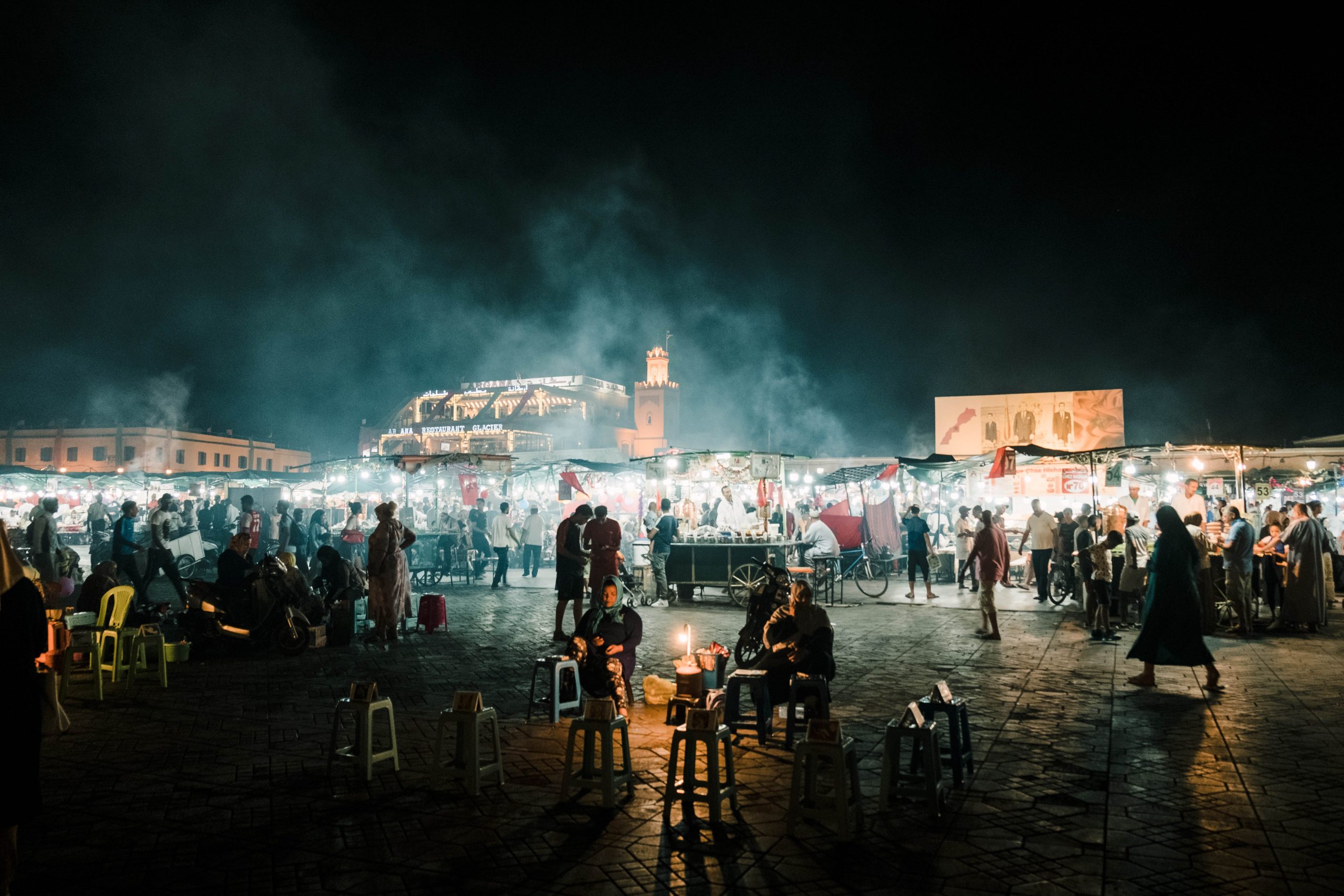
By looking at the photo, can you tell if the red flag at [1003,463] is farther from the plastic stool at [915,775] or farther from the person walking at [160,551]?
the person walking at [160,551]

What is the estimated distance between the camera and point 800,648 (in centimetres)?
565

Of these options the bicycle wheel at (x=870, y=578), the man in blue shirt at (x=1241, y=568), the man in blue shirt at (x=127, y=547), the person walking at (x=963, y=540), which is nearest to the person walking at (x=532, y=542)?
the bicycle wheel at (x=870, y=578)

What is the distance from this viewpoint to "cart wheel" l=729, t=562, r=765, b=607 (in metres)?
13.5

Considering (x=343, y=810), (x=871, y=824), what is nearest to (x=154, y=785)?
(x=343, y=810)

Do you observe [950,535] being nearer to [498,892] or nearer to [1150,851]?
[1150,851]

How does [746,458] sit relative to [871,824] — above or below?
above

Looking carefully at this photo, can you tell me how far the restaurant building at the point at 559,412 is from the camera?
203ft

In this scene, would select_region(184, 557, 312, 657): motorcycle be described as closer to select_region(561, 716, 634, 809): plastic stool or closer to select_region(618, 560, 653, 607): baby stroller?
select_region(618, 560, 653, 607): baby stroller

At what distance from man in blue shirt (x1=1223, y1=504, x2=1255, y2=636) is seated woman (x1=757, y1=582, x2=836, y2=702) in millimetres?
7612

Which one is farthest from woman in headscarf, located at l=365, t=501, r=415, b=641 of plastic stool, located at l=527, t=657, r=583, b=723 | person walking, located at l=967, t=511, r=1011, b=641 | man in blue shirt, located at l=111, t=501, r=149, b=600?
person walking, located at l=967, t=511, r=1011, b=641

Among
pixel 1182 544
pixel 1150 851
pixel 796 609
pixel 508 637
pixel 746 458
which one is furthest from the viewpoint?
pixel 746 458

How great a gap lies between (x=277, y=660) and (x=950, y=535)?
673 inches

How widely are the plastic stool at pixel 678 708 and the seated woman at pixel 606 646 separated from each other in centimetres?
37

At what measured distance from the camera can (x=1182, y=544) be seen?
703cm
